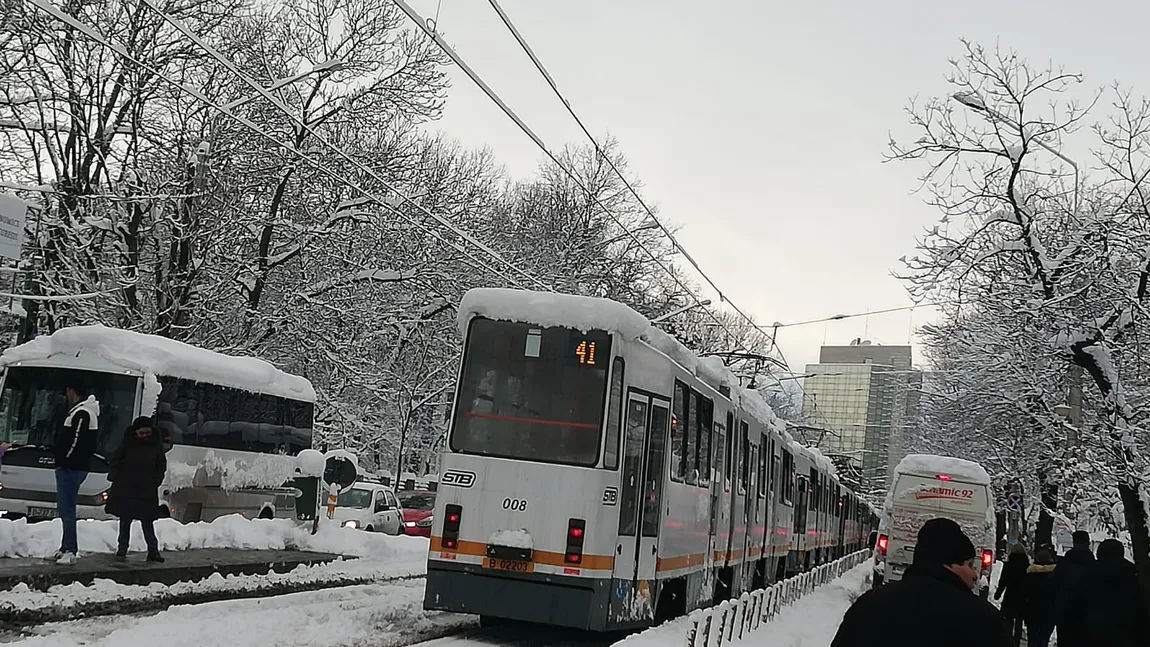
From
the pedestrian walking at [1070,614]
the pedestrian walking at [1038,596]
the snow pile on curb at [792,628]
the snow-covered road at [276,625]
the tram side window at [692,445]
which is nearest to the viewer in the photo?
the pedestrian walking at [1070,614]

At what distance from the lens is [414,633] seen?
39.3 feet

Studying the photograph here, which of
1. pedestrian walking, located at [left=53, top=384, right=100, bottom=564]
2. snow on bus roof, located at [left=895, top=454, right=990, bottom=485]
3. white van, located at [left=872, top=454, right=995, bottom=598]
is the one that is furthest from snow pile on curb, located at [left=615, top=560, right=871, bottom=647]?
pedestrian walking, located at [left=53, top=384, right=100, bottom=564]

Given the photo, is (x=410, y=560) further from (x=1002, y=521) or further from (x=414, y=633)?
(x=1002, y=521)

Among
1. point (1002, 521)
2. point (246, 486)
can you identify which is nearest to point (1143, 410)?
point (246, 486)

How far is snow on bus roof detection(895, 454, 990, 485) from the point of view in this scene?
2292 cm

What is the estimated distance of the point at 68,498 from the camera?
43.2 ft

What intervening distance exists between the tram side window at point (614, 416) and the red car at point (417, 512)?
1970 cm

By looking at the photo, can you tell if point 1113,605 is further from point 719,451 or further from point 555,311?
point 719,451

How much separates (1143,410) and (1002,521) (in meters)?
36.1

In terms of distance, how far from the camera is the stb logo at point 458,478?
1198cm

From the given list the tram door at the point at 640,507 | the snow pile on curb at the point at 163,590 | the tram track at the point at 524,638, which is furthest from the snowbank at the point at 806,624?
the snow pile on curb at the point at 163,590

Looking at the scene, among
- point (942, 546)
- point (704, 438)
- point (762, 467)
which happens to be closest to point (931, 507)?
point (762, 467)

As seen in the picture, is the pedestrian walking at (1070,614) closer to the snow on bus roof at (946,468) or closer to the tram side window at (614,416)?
the tram side window at (614,416)

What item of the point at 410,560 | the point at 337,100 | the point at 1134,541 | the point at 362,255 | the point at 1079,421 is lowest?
the point at 410,560
